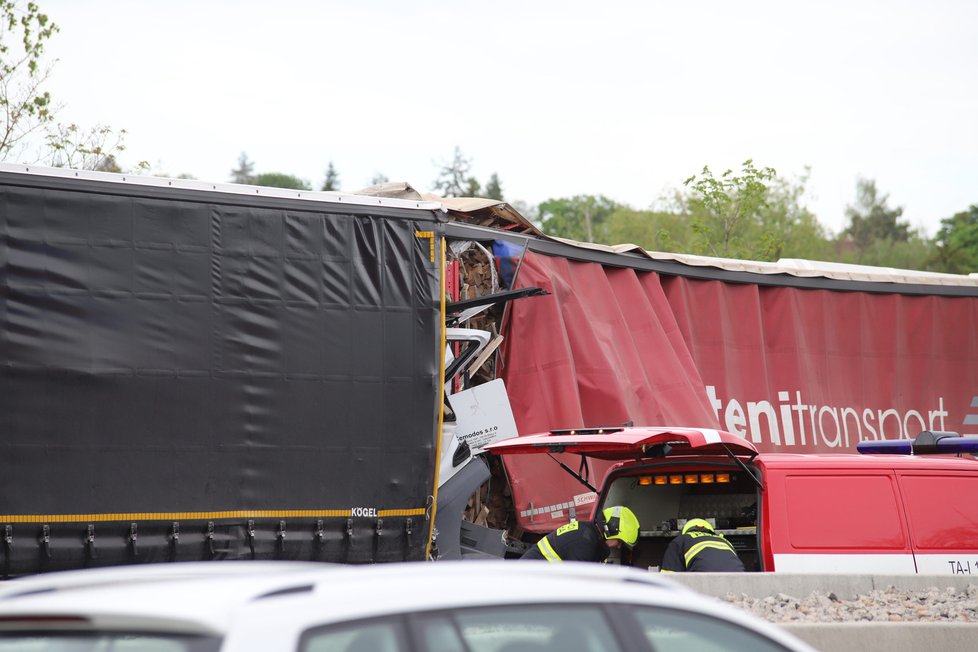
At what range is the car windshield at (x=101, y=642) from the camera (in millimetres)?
2488

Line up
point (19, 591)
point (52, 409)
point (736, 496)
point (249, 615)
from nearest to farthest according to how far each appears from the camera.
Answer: point (249, 615) → point (19, 591) → point (52, 409) → point (736, 496)

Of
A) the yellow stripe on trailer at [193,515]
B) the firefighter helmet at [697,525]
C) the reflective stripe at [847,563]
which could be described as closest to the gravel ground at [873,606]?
the reflective stripe at [847,563]

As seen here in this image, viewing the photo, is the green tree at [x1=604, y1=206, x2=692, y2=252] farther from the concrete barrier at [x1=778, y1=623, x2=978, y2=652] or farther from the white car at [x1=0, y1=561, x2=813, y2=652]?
the white car at [x1=0, y1=561, x2=813, y2=652]

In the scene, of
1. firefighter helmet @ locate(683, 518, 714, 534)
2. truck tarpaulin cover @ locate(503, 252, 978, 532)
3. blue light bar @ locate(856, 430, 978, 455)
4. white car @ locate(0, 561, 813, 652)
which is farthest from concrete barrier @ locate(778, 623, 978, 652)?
truck tarpaulin cover @ locate(503, 252, 978, 532)

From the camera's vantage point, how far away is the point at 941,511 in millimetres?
8211

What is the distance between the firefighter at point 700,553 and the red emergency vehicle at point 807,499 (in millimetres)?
264

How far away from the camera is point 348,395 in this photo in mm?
9312

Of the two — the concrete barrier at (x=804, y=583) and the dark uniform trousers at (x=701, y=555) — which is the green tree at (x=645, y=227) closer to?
the dark uniform trousers at (x=701, y=555)

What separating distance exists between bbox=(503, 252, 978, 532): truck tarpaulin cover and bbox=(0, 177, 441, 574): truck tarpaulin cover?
2.01 m

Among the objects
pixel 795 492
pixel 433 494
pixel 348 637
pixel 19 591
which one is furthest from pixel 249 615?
pixel 433 494

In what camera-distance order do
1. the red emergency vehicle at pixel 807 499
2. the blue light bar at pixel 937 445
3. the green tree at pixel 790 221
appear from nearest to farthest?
the red emergency vehicle at pixel 807 499 → the blue light bar at pixel 937 445 → the green tree at pixel 790 221

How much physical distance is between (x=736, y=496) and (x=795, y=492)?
1.19 meters

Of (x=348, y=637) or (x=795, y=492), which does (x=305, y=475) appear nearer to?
(x=795, y=492)

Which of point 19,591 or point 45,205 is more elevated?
point 45,205
